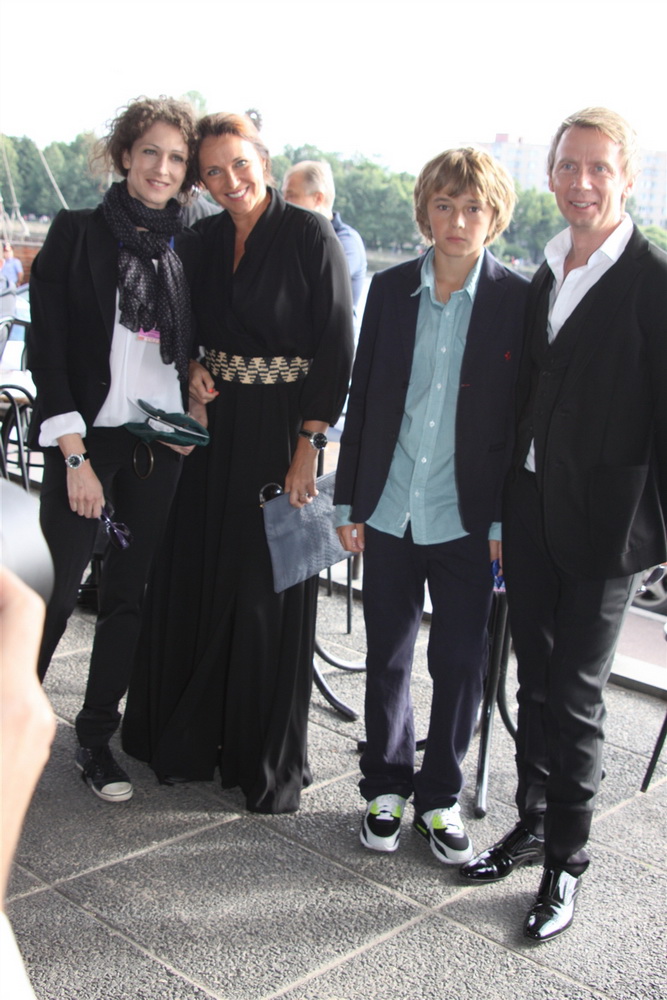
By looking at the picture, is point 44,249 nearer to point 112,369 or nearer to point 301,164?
point 112,369

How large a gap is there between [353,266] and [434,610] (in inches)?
116

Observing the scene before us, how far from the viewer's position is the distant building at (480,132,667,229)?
2.41 meters

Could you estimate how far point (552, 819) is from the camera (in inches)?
92.5

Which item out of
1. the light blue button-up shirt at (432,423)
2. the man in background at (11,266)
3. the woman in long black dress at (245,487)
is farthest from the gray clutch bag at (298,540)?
the man in background at (11,266)

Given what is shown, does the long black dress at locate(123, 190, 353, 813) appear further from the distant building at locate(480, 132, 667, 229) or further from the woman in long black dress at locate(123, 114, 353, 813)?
the distant building at locate(480, 132, 667, 229)

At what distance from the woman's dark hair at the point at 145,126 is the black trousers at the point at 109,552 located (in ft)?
2.28

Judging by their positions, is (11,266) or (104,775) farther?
(11,266)

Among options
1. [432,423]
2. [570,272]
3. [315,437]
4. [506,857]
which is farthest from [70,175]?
[506,857]

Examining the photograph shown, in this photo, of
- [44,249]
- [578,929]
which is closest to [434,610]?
[578,929]

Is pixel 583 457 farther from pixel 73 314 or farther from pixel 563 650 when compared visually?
pixel 73 314

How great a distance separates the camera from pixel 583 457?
2.21 metres

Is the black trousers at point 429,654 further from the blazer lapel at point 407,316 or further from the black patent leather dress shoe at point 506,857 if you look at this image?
the blazer lapel at point 407,316

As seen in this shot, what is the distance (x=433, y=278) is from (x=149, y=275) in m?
0.72

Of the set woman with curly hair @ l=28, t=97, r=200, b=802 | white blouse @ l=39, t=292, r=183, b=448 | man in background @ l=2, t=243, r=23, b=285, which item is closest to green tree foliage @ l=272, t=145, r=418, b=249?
woman with curly hair @ l=28, t=97, r=200, b=802
